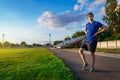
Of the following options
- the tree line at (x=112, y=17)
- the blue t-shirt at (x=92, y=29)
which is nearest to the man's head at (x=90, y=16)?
the blue t-shirt at (x=92, y=29)

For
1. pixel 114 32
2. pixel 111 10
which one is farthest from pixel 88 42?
pixel 111 10

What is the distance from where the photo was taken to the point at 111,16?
213 feet

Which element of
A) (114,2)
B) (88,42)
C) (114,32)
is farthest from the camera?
(114,2)

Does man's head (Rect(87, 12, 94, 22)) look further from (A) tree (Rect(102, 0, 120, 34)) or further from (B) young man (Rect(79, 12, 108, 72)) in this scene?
(A) tree (Rect(102, 0, 120, 34))

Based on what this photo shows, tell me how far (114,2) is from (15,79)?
6263 cm

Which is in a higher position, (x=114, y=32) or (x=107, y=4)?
(x=107, y=4)

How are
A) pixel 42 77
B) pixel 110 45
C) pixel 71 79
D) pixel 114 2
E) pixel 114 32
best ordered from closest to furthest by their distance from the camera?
pixel 71 79
pixel 42 77
pixel 110 45
pixel 114 32
pixel 114 2

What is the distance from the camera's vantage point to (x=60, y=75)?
7441 millimetres

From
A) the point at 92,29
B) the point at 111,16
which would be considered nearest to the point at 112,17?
the point at 111,16

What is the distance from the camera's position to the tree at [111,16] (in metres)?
63.4

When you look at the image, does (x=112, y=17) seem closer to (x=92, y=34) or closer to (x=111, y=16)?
(x=111, y=16)

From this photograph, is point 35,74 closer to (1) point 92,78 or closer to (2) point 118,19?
(1) point 92,78

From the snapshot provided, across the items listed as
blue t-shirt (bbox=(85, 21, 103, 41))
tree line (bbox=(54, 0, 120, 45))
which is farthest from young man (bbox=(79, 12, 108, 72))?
tree line (bbox=(54, 0, 120, 45))

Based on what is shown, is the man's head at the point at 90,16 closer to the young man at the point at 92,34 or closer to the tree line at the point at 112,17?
the young man at the point at 92,34
